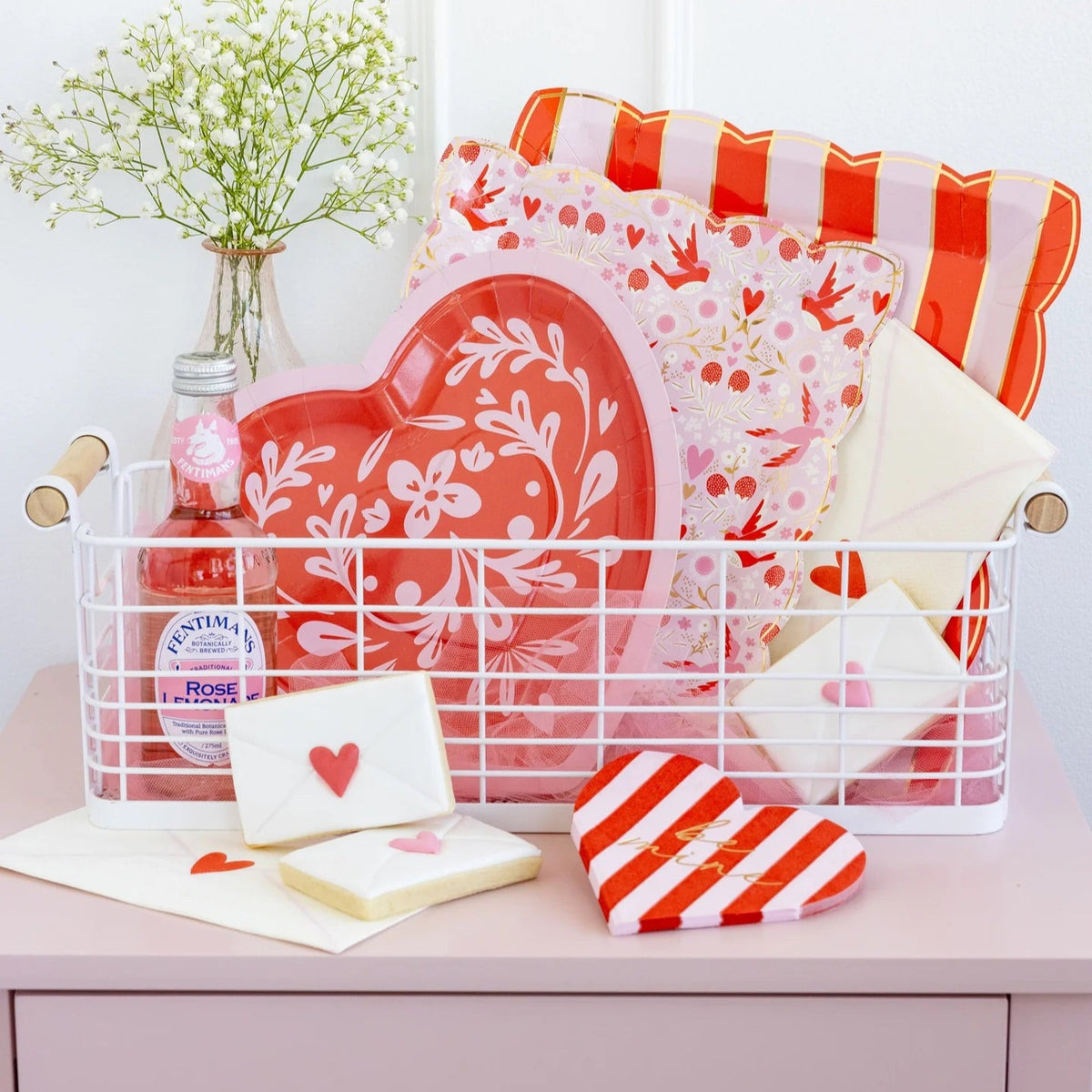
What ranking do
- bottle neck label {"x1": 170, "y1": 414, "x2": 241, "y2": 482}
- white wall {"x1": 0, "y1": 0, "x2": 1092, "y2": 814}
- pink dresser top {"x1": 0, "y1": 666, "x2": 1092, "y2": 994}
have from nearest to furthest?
1. pink dresser top {"x1": 0, "y1": 666, "x2": 1092, "y2": 994}
2. bottle neck label {"x1": 170, "y1": 414, "x2": 241, "y2": 482}
3. white wall {"x1": 0, "y1": 0, "x2": 1092, "y2": 814}

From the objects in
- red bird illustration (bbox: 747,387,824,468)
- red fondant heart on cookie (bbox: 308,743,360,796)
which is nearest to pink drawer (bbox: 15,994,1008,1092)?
red fondant heart on cookie (bbox: 308,743,360,796)

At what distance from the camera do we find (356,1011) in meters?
0.64

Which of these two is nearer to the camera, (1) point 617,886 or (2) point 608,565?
(1) point 617,886

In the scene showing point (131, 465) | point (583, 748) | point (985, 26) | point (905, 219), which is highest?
point (985, 26)

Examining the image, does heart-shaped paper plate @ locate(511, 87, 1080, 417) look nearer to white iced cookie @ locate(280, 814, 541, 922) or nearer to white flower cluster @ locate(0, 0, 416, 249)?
white flower cluster @ locate(0, 0, 416, 249)

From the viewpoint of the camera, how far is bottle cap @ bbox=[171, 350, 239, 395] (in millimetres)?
736

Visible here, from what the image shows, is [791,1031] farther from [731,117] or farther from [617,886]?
[731,117]

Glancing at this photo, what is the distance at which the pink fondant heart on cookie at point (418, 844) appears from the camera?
69cm

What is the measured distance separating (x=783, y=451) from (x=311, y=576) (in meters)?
0.32

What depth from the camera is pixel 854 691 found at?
75cm

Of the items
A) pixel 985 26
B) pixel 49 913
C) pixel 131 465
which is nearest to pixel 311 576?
pixel 131 465

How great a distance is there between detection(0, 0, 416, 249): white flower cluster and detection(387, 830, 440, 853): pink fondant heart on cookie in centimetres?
44

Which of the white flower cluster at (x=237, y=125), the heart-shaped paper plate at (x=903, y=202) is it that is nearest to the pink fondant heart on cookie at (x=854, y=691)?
the heart-shaped paper plate at (x=903, y=202)

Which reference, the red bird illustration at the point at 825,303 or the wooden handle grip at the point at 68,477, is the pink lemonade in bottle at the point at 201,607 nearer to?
the wooden handle grip at the point at 68,477
